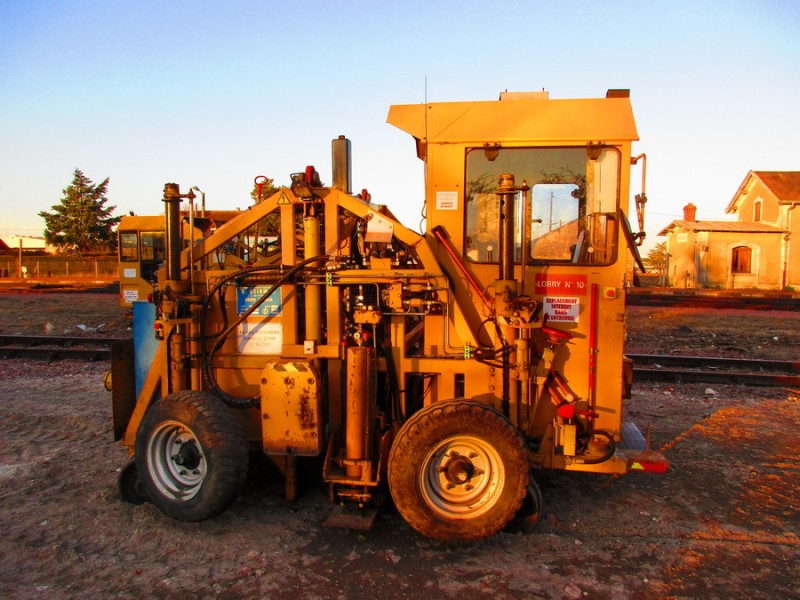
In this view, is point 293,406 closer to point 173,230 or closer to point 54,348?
point 173,230

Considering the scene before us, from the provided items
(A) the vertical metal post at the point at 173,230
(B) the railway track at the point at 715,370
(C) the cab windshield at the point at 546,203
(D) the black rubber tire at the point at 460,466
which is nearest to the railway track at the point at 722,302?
(B) the railway track at the point at 715,370

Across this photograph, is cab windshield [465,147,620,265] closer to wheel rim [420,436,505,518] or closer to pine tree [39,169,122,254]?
wheel rim [420,436,505,518]

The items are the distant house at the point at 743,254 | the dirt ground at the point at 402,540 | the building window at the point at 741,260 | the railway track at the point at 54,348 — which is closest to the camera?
the dirt ground at the point at 402,540

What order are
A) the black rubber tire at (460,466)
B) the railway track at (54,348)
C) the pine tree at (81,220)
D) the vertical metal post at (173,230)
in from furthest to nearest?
the pine tree at (81,220), the railway track at (54,348), the vertical metal post at (173,230), the black rubber tire at (460,466)

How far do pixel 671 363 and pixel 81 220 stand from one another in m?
44.5

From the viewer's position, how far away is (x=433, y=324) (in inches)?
163

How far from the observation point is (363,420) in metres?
3.96

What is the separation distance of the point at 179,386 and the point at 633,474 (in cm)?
423

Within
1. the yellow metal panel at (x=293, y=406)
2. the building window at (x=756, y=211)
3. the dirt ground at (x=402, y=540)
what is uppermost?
the building window at (x=756, y=211)

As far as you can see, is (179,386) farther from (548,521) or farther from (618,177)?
(618,177)

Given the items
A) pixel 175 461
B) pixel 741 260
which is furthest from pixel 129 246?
pixel 741 260

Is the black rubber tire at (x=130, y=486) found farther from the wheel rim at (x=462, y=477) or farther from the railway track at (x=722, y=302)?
the railway track at (x=722, y=302)

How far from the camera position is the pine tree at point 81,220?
4228 cm

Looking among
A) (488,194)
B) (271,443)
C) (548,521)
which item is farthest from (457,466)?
(488,194)
